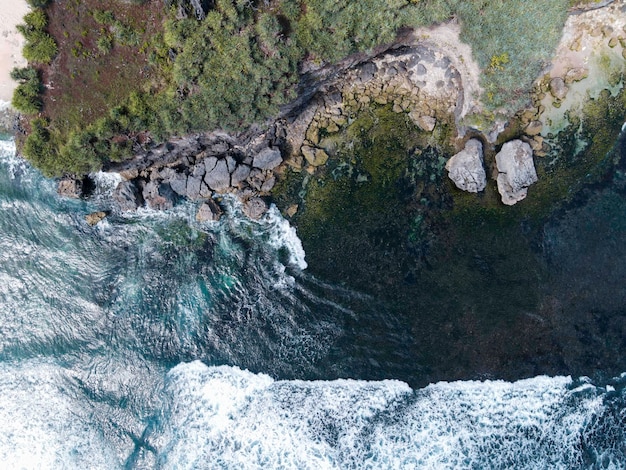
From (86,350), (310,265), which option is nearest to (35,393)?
(86,350)

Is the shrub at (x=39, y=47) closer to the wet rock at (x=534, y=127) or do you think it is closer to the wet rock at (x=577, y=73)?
the wet rock at (x=534, y=127)

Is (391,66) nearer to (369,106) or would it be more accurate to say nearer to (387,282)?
(369,106)

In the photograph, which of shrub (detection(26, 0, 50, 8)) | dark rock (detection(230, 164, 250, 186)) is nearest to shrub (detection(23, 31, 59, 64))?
shrub (detection(26, 0, 50, 8))

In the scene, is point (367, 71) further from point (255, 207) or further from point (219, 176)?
point (219, 176)

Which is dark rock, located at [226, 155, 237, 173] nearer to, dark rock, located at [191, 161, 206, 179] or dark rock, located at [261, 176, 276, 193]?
dark rock, located at [191, 161, 206, 179]

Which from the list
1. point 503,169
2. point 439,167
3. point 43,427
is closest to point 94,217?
point 43,427
